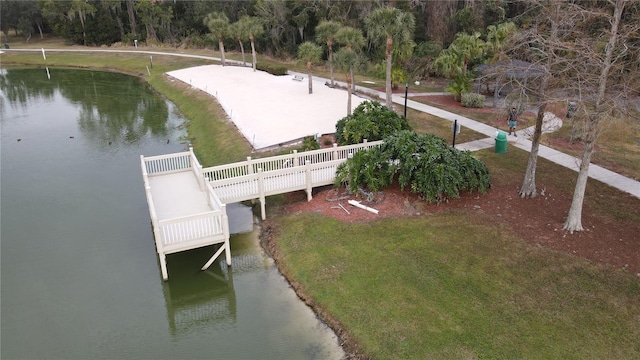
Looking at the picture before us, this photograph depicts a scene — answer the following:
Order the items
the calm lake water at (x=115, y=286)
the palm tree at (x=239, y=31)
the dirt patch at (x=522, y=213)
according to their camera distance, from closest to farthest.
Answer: the calm lake water at (x=115, y=286) < the dirt patch at (x=522, y=213) < the palm tree at (x=239, y=31)

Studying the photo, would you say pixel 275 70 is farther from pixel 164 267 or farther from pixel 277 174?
pixel 164 267

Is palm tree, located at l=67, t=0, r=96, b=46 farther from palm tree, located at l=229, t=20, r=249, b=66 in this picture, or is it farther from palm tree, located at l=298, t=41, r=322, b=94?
palm tree, located at l=298, t=41, r=322, b=94

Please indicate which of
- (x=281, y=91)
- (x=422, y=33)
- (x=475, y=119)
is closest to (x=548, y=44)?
(x=475, y=119)

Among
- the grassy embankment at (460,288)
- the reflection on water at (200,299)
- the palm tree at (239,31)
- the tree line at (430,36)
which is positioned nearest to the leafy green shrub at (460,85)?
the tree line at (430,36)

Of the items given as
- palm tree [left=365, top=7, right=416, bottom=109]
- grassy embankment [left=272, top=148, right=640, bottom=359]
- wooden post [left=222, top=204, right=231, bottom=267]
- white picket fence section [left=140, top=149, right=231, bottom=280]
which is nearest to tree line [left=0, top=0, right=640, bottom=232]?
palm tree [left=365, top=7, right=416, bottom=109]

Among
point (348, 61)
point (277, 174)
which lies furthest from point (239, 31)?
point (277, 174)

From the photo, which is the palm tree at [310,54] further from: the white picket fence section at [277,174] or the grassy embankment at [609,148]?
the white picket fence section at [277,174]
